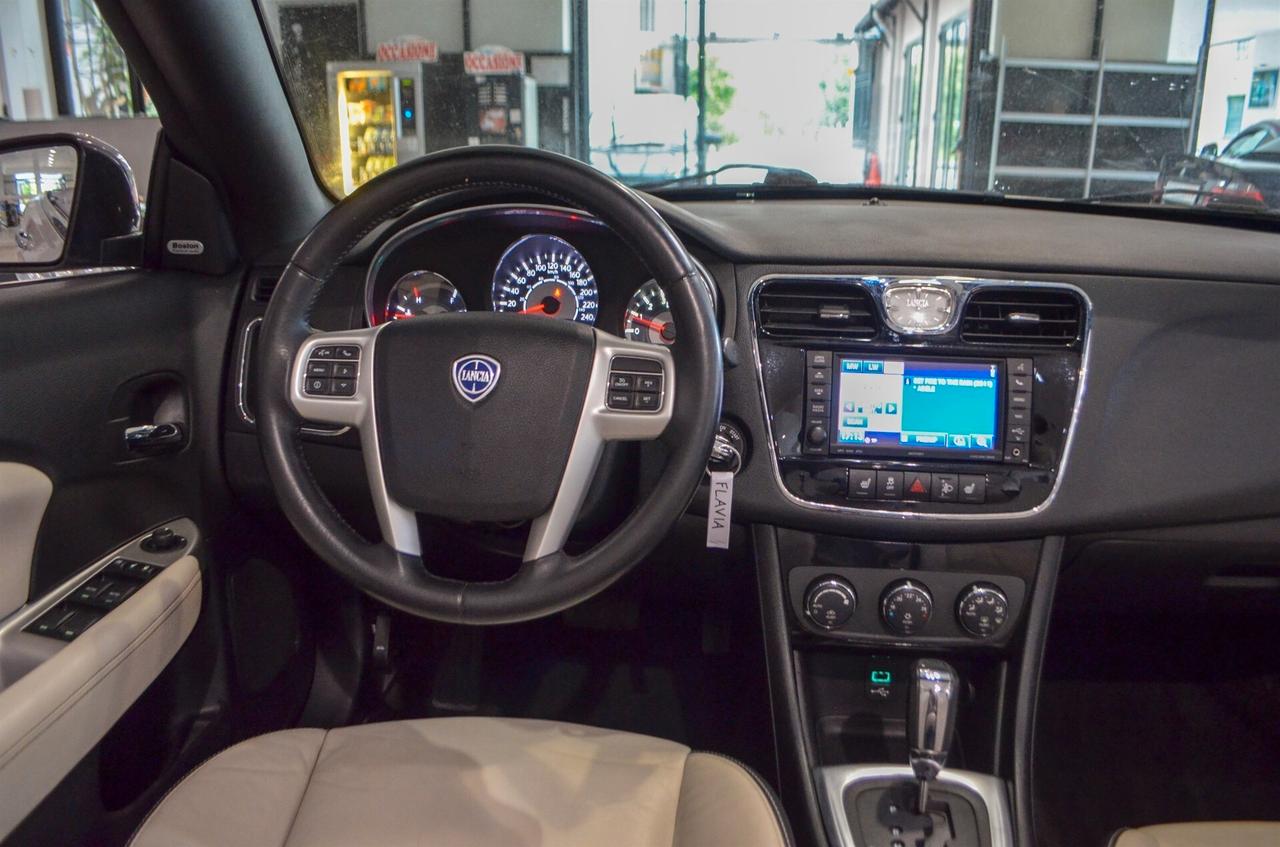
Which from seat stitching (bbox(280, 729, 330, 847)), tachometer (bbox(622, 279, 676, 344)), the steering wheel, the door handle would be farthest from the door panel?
tachometer (bbox(622, 279, 676, 344))

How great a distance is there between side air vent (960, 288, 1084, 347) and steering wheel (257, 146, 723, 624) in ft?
1.75

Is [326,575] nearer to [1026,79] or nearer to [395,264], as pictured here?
[395,264]

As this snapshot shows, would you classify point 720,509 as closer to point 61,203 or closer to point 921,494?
point 921,494

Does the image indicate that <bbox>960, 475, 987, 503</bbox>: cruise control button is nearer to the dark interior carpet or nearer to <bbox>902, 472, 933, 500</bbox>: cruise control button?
<bbox>902, 472, 933, 500</bbox>: cruise control button

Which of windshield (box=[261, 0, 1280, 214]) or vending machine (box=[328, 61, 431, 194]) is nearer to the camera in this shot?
windshield (box=[261, 0, 1280, 214])

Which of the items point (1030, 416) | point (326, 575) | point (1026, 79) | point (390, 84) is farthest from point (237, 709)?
point (1026, 79)

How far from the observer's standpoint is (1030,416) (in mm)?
1506

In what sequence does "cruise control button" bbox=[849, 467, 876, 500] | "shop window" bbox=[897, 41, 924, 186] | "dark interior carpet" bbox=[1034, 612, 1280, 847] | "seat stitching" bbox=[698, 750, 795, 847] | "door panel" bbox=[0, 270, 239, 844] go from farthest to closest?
"dark interior carpet" bbox=[1034, 612, 1280, 847]
"shop window" bbox=[897, 41, 924, 186]
"cruise control button" bbox=[849, 467, 876, 500]
"door panel" bbox=[0, 270, 239, 844]
"seat stitching" bbox=[698, 750, 795, 847]

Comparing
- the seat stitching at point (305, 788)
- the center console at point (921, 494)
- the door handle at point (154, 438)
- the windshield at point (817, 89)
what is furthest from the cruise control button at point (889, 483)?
the door handle at point (154, 438)

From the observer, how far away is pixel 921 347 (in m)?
1.49

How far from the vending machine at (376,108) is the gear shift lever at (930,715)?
1.27 m

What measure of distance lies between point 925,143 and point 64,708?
167cm

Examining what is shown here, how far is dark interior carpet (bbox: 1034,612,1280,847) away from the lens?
2.02 m

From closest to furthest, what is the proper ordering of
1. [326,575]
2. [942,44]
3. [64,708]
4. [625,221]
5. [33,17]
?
[625,221] → [64,708] → [942,44] → [326,575] → [33,17]
